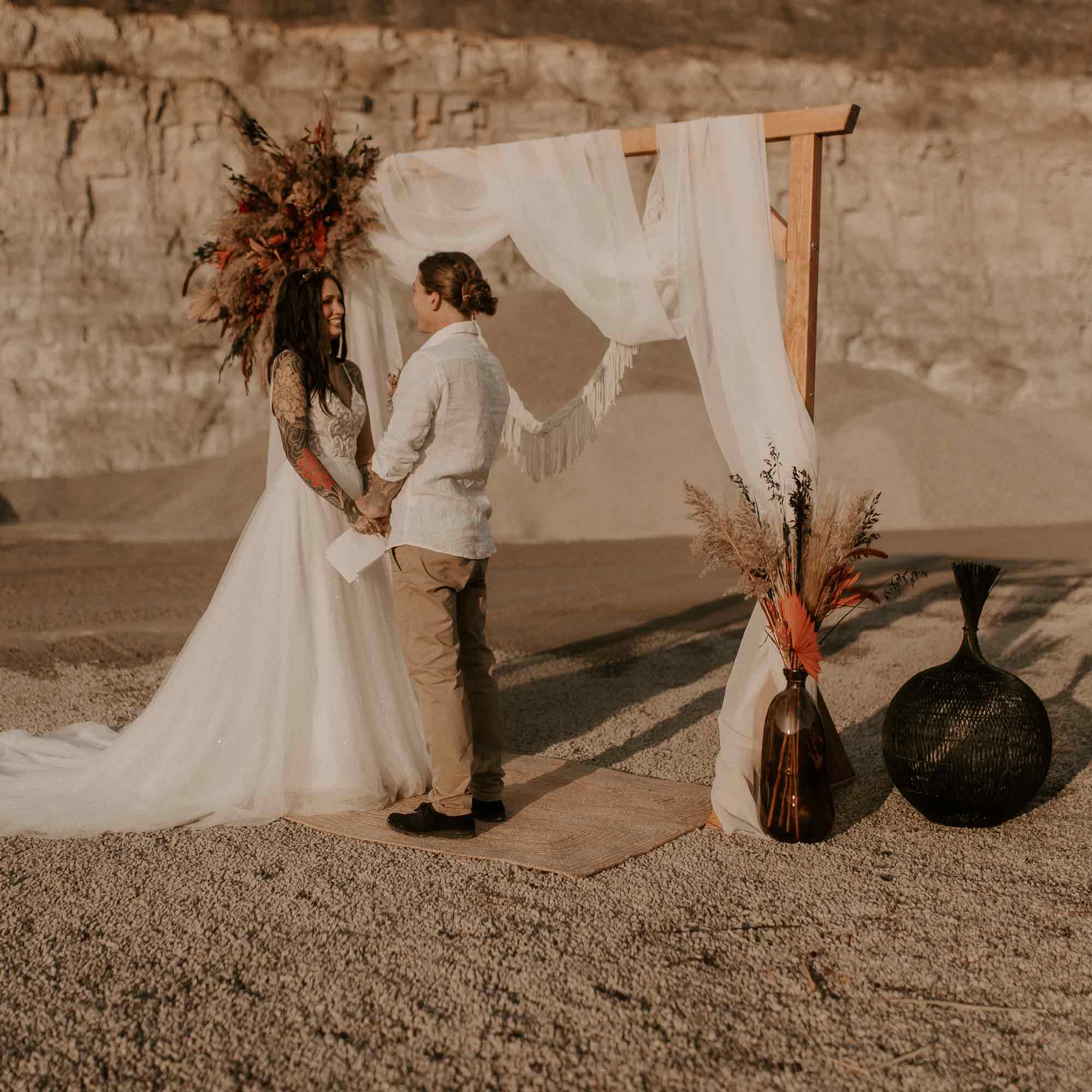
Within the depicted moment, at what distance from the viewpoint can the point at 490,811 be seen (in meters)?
3.99

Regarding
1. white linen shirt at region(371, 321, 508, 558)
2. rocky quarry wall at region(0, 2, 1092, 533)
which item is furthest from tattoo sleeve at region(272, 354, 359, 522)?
rocky quarry wall at region(0, 2, 1092, 533)

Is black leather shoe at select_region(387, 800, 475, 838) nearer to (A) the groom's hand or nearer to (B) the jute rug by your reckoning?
(B) the jute rug

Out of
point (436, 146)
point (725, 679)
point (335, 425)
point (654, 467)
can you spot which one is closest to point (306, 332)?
point (335, 425)

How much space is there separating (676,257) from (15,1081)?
10.8ft

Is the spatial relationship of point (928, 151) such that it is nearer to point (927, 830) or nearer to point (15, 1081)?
point (927, 830)

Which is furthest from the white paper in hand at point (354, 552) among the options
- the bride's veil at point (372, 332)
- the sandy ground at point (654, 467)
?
the sandy ground at point (654, 467)

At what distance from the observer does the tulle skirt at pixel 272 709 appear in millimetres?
4117

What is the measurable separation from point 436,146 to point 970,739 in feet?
66.0

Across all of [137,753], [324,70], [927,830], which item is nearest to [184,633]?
[137,753]

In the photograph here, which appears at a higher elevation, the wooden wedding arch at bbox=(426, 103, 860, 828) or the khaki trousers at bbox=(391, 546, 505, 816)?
the wooden wedding arch at bbox=(426, 103, 860, 828)

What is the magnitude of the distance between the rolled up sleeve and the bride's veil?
3.59ft

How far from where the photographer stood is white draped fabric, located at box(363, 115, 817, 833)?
4.10 meters

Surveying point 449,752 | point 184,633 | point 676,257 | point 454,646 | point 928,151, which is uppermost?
point 928,151

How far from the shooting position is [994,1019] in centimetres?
270
